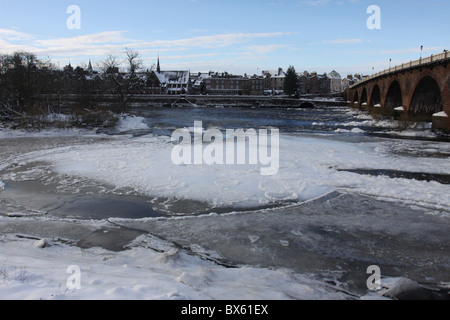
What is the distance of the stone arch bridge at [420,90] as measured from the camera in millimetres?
32406

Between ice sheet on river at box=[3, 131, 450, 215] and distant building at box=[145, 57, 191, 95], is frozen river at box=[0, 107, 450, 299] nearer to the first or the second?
ice sheet on river at box=[3, 131, 450, 215]

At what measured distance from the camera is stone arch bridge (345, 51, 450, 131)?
32406mm

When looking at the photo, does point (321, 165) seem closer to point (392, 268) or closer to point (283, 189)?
point (283, 189)

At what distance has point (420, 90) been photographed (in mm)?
42781

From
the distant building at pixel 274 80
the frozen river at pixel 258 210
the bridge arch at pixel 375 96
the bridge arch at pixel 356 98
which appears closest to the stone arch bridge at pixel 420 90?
the bridge arch at pixel 375 96

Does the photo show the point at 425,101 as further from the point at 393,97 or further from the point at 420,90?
the point at 393,97

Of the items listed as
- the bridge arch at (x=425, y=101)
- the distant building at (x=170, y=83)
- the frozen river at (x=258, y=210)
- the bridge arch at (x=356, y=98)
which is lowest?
the frozen river at (x=258, y=210)

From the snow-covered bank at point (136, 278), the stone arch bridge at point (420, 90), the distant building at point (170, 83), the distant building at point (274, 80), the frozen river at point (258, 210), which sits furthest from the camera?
the distant building at point (274, 80)

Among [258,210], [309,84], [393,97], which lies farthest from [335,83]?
[258,210]

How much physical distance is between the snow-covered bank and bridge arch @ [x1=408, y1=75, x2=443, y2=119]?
145 ft

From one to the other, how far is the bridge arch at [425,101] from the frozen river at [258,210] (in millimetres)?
28617

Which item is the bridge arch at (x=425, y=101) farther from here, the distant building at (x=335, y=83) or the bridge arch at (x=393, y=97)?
the distant building at (x=335, y=83)

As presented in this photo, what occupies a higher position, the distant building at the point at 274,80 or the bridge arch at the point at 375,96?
the distant building at the point at 274,80

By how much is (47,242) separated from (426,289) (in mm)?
7836
